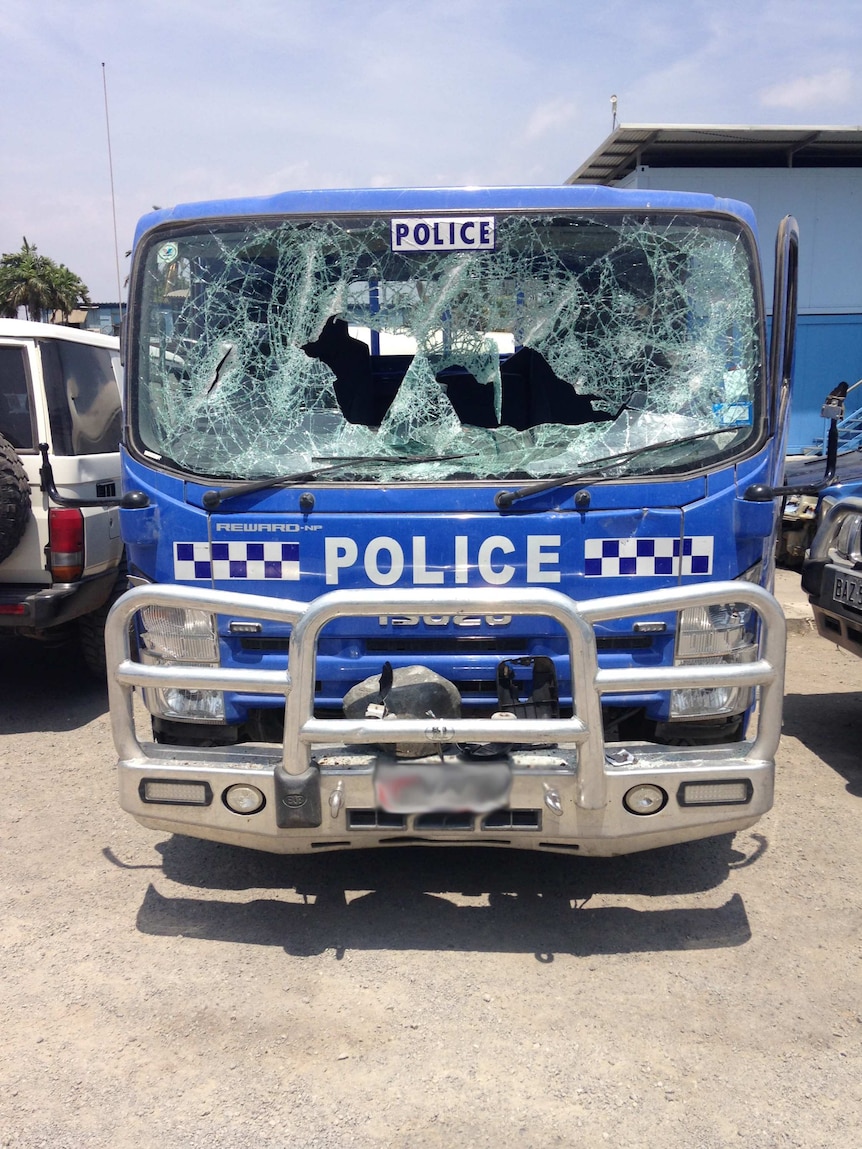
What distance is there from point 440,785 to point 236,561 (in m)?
1.03

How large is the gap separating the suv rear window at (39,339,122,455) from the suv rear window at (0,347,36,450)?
5.0 inches

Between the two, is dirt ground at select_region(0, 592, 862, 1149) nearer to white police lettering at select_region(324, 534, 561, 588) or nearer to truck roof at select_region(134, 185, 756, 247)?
white police lettering at select_region(324, 534, 561, 588)

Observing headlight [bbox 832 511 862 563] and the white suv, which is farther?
the white suv

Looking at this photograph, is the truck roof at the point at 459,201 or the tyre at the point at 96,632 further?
the tyre at the point at 96,632

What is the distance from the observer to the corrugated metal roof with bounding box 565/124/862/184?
16766 millimetres

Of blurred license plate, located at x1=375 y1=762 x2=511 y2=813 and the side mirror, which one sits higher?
the side mirror

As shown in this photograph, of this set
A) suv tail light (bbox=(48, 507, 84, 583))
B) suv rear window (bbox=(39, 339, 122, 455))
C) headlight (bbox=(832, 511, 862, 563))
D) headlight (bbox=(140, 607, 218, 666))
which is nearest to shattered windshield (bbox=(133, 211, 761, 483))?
headlight (bbox=(140, 607, 218, 666))

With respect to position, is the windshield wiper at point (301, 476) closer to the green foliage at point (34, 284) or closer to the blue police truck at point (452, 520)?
Answer: the blue police truck at point (452, 520)

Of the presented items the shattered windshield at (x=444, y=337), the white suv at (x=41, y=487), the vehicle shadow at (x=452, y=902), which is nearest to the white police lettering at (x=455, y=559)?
the shattered windshield at (x=444, y=337)

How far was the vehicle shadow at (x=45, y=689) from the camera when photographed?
5535mm

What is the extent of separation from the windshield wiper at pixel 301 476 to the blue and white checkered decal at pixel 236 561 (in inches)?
5.9

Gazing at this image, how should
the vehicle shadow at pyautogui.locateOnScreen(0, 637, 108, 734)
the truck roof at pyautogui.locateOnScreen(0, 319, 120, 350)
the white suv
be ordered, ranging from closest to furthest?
the white suv → the truck roof at pyautogui.locateOnScreen(0, 319, 120, 350) → the vehicle shadow at pyautogui.locateOnScreen(0, 637, 108, 734)

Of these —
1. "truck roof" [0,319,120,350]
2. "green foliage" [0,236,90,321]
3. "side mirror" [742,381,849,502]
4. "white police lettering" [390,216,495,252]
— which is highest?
"green foliage" [0,236,90,321]

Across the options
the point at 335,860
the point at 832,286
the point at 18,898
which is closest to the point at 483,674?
the point at 335,860
